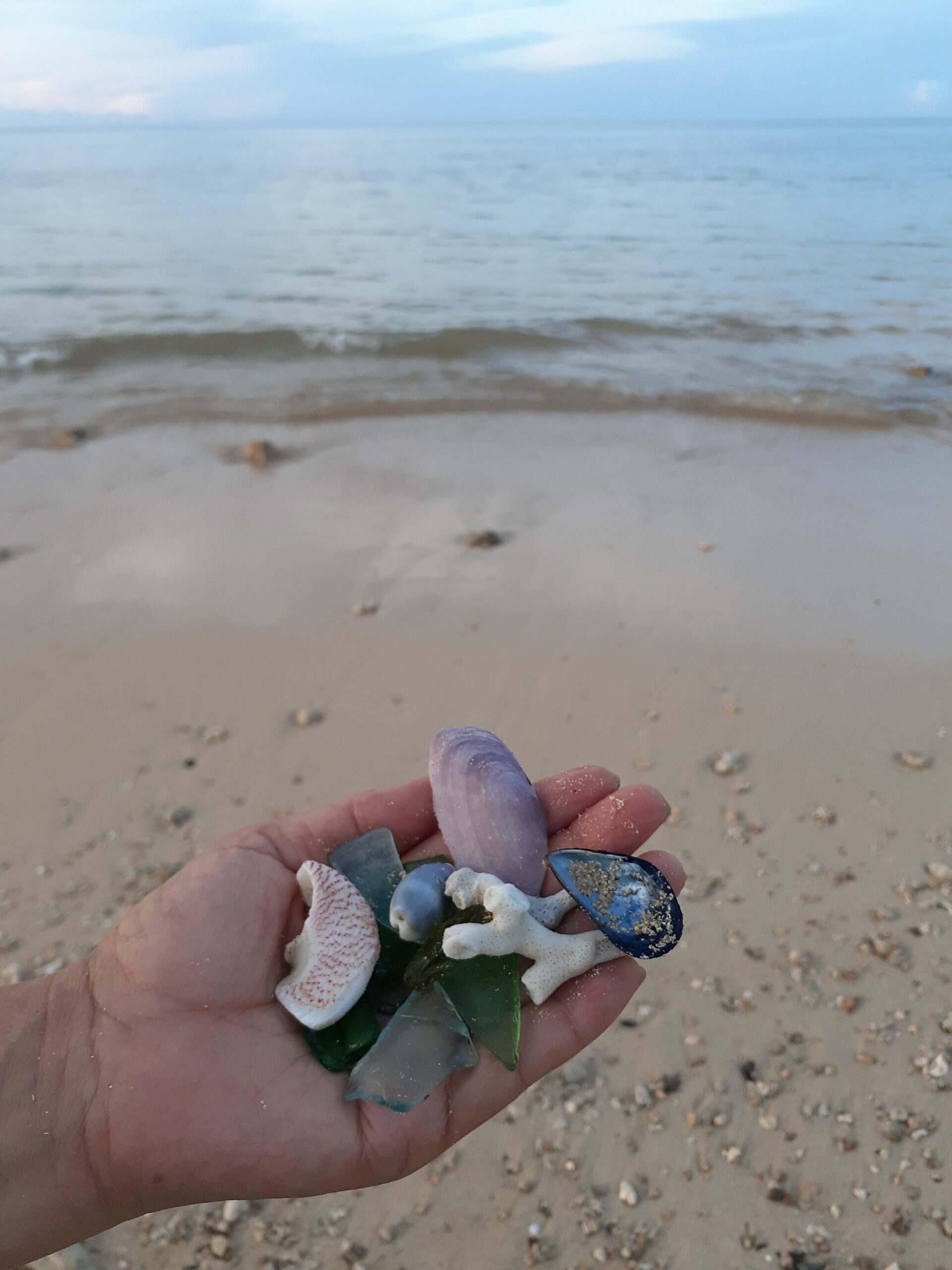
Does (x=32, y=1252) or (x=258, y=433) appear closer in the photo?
(x=32, y=1252)

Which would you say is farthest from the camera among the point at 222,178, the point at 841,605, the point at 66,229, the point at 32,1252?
the point at 222,178

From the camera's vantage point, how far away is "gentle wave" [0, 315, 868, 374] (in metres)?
10.5

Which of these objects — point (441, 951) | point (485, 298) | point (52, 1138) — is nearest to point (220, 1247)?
point (52, 1138)

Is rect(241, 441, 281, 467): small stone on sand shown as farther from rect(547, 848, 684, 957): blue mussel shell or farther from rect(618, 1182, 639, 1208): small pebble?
rect(618, 1182, 639, 1208): small pebble

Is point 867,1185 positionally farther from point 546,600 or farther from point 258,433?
point 258,433

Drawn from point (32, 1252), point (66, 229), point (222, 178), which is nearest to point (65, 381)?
point (32, 1252)

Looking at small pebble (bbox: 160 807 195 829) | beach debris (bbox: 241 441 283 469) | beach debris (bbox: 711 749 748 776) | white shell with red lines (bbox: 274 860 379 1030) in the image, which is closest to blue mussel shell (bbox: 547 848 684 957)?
white shell with red lines (bbox: 274 860 379 1030)

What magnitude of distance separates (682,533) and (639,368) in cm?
474

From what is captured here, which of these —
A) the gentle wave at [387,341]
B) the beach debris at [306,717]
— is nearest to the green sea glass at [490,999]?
the beach debris at [306,717]

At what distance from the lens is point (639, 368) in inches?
379

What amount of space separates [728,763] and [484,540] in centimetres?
240

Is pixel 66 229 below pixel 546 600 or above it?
above

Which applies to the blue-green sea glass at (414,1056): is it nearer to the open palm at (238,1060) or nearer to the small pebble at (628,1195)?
the open palm at (238,1060)

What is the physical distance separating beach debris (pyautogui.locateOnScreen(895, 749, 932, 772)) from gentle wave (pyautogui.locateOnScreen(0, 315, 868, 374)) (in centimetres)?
794
